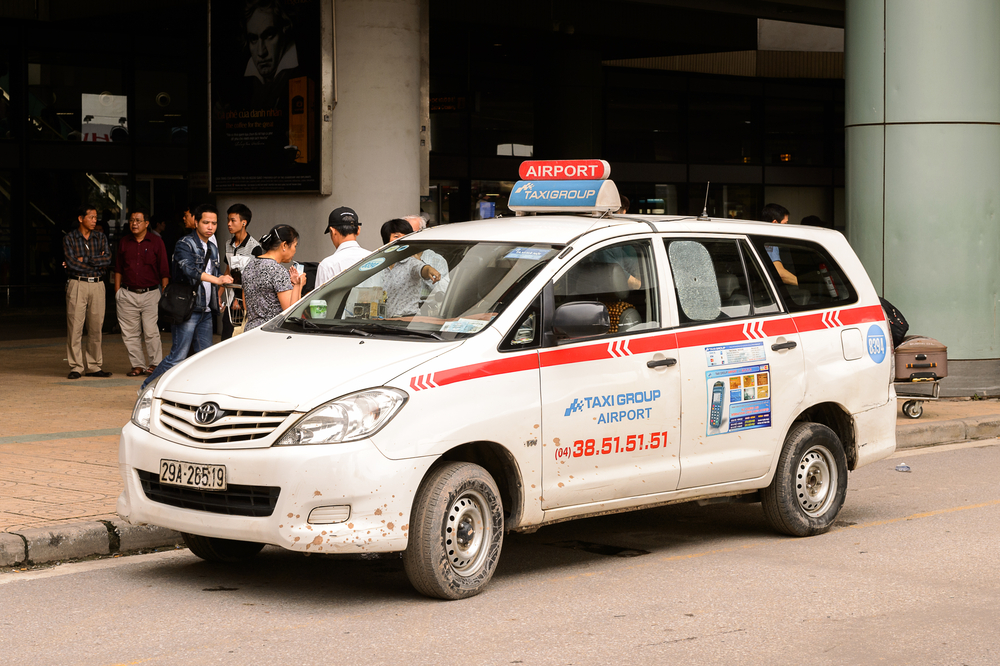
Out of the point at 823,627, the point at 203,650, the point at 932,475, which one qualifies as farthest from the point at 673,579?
the point at 932,475

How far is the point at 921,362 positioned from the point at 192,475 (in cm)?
836

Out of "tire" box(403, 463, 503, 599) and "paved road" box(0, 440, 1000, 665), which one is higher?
"tire" box(403, 463, 503, 599)

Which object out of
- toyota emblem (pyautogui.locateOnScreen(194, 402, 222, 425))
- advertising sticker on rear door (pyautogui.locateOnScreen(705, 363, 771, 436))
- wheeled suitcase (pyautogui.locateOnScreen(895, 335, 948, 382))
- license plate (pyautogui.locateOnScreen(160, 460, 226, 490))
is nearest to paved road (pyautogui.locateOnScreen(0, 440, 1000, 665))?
license plate (pyautogui.locateOnScreen(160, 460, 226, 490))

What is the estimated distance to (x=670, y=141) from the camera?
31625 mm

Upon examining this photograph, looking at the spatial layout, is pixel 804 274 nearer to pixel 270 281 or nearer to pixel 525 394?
pixel 525 394

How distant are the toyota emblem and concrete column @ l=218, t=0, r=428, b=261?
909cm

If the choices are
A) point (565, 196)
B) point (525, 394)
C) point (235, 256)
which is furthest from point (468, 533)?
point (235, 256)

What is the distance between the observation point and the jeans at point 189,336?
12242 mm

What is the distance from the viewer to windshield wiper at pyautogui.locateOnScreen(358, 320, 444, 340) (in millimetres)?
6211

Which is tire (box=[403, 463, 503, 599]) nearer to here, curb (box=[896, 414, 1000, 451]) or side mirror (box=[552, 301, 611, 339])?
side mirror (box=[552, 301, 611, 339])

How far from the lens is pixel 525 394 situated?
242 inches

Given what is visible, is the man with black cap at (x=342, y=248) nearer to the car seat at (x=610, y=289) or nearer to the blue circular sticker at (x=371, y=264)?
the blue circular sticker at (x=371, y=264)

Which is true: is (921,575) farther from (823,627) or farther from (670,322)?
(670,322)

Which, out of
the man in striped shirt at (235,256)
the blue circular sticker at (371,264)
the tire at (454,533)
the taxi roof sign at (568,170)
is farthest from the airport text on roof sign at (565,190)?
the man in striped shirt at (235,256)
